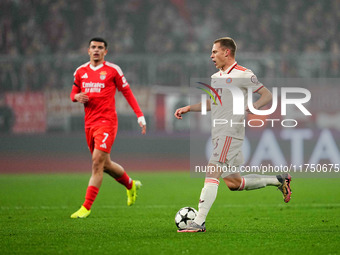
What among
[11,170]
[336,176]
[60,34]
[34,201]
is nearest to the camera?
[34,201]

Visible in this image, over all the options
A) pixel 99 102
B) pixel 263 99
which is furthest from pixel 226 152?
pixel 99 102

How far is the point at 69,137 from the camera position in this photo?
60.3ft

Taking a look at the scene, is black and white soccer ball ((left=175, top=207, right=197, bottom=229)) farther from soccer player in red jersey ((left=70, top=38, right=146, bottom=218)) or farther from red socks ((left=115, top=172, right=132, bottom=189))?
red socks ((left=115, top=172, right=132, bottom=189))

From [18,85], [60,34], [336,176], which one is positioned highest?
[60,34]

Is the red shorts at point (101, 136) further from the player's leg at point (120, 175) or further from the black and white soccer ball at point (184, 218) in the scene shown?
the black and white soccer ball at point (184, 218)

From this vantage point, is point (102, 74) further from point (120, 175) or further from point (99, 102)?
point (120, 175)

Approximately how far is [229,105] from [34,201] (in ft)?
16.9

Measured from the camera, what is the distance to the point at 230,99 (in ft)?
21.9

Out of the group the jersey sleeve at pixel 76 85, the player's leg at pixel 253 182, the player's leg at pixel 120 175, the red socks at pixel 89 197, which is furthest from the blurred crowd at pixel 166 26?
the player's leg at pixel 253 182

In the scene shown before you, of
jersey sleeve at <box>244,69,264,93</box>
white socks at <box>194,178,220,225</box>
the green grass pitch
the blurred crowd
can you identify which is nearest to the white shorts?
white socks at <box>194,178,220,225</box>

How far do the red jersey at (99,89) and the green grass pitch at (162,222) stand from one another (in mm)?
1287

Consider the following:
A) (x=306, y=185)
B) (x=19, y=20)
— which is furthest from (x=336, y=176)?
(x=19, y=20)

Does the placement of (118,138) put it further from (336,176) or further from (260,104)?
(260,104)

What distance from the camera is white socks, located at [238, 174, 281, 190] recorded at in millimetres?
7062
